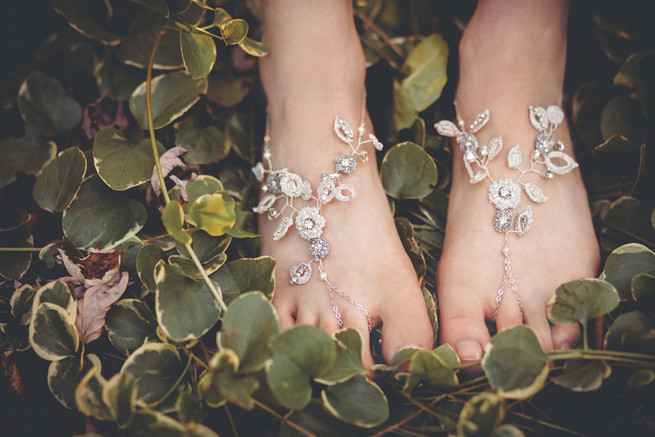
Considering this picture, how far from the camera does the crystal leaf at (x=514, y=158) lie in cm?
70

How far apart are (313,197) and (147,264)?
0.92ft

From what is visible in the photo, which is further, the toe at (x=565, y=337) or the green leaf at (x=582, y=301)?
the toe at (x=565, y=337)

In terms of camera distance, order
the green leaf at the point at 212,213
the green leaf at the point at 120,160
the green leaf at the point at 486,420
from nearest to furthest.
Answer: the green leaf at the point at 486,420
the green leaf at the point at 212,213
the green leaf at the point at 120,160

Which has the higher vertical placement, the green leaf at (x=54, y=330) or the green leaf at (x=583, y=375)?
the green leaf at (x=583, y=375)

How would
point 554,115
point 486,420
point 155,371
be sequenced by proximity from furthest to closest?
point 554,115, point 155,371, point 486,420

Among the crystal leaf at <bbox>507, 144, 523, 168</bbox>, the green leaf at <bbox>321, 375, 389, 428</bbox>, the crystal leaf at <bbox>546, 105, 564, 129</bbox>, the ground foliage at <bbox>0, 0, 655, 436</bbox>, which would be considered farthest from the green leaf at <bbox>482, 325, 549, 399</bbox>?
the crystal leaf at <bbox>546, 105, 564, 129</bbox>

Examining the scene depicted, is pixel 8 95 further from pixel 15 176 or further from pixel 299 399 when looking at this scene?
pixel 299 399

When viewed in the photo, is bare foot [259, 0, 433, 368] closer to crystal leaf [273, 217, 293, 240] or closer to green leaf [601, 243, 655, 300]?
crystal leaf [273, 217, 293, 240]

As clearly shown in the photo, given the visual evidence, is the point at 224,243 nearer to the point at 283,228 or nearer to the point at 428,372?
the point at 283,228

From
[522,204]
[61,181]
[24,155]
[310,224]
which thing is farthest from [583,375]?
[24,155]

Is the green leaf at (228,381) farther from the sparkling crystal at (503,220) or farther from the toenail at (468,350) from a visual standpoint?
the sparkling crystal at (503,220)

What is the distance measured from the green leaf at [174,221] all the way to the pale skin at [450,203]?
0.25m

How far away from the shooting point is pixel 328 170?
28.2 inches

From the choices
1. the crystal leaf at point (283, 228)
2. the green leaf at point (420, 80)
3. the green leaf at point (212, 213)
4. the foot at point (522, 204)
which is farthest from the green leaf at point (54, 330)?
the green leaf at point (420, 80)
